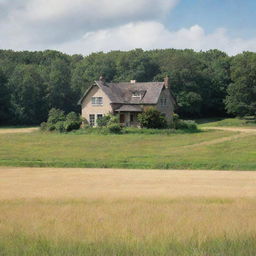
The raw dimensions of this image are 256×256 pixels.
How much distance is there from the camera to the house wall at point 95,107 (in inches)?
2411

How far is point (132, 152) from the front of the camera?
3659 centimetres

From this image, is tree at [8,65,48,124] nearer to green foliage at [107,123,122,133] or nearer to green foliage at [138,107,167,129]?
green foliage at [138,107,167,129]

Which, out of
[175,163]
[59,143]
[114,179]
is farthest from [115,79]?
[114,179]

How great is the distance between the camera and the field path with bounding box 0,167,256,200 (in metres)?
16.9

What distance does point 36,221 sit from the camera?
35.2ft

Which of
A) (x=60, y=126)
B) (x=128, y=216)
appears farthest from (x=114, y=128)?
(x=128, y=216)

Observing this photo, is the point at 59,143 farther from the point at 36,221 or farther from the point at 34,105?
the point at 34,105

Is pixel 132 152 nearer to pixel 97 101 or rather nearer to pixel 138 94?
pixel 97 101

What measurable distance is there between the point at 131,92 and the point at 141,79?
127 feet

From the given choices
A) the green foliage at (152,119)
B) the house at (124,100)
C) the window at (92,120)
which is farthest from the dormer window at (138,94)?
the green foliage at (152,119)

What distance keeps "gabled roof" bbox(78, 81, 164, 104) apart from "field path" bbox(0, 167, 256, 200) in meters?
35.1

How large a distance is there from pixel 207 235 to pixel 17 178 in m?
16.6

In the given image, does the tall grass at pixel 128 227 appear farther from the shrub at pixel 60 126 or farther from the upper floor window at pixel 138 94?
the upper floor window at pixel 138 94

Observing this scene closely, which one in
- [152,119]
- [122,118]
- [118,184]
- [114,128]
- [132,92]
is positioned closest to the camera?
[118,184]
